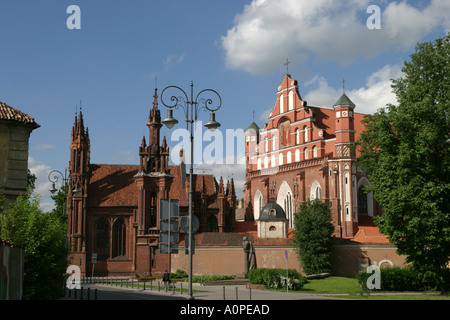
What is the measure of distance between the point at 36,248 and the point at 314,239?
106ft

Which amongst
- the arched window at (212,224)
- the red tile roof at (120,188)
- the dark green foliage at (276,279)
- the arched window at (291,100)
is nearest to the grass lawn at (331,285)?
the dark green foliage at (276,279)

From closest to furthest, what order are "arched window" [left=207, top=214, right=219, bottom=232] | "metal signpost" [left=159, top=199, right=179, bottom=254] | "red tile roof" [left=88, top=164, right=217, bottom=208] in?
"metal signpost" [left=159, top=199, right=179, bottom=254] < "red tile roof" [left=88, top=164, right=217, bottom=208] < "arched window" [left=207, top=214, right=219, bottom=232]

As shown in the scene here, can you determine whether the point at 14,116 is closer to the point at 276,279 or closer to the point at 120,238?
the point at 276,279

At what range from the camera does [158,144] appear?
6744cm

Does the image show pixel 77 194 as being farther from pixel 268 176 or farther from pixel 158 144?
pixel 268 176

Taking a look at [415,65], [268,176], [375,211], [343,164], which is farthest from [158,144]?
[415,65]

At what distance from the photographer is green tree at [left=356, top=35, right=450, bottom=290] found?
3644cm

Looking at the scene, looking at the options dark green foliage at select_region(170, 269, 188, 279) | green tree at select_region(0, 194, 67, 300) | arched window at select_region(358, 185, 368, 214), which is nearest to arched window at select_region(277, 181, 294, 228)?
arched window at select_region(358, 185, 368, 214)

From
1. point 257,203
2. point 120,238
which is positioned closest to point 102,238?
point 120,238

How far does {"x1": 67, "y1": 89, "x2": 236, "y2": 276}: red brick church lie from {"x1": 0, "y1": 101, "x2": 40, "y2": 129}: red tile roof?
1136 inches

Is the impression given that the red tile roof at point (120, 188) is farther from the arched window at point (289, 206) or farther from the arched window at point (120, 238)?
the arched window at point (289, 206)

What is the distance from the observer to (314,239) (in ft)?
173

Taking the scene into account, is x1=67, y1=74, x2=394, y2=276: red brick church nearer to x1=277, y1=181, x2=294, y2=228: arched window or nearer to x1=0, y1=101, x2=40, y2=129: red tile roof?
x1=277, y1=181, x2=294, y2=228: arched window

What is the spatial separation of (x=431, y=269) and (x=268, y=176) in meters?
35.9
